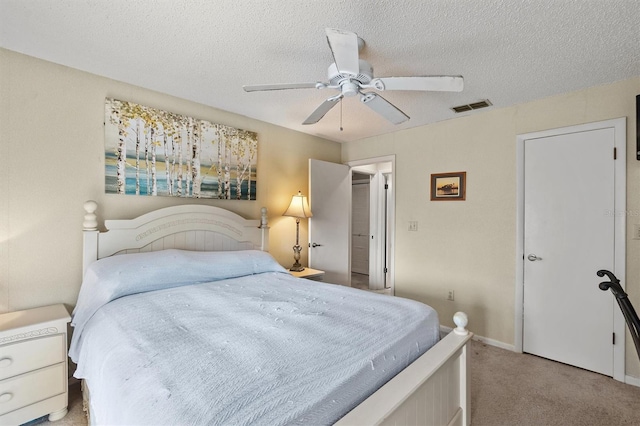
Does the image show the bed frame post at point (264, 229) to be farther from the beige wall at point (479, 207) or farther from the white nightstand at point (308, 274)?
the beige wall at point (479, 207)

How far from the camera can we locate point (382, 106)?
1.90 m

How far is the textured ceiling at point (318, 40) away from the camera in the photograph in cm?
156

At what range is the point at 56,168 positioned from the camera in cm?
216

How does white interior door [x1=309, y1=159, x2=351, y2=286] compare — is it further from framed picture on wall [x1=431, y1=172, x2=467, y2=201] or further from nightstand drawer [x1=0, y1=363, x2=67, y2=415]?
nightstand drawer [x1=0, y1=363, x2=67, y2=415]

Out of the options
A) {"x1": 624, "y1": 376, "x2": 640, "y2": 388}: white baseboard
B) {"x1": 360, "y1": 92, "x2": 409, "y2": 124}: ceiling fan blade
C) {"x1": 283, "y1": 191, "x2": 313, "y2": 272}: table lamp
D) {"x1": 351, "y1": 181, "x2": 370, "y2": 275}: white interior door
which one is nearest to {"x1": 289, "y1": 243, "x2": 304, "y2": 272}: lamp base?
{"x1": 283, "y1": 191, "x2": 313, "y2": 272}: table lamp

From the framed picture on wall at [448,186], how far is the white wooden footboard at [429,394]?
1940mm

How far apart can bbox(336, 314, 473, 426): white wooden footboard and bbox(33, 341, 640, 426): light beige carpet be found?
1.58 feet

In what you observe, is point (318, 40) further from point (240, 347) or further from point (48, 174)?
point (48, 174)

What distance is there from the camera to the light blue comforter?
91 centimetres

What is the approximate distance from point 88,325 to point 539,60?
3318 millimetres

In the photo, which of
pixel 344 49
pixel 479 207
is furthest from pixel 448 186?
pixel 344 49

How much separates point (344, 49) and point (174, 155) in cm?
196

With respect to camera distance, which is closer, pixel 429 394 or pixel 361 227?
pixel 429 394

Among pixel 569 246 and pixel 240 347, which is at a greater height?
pixel 569 246
